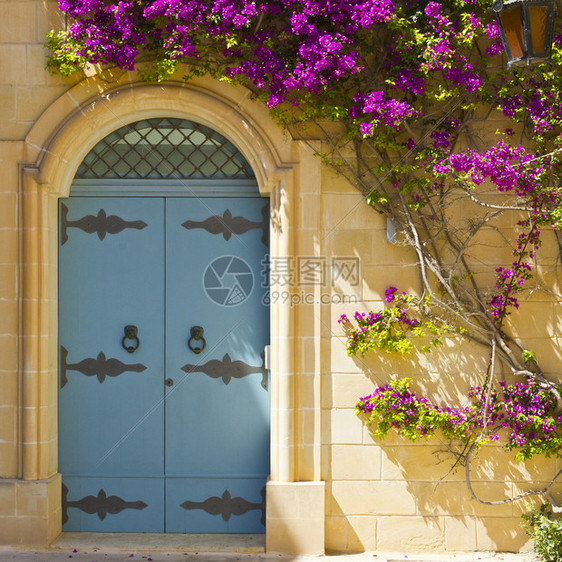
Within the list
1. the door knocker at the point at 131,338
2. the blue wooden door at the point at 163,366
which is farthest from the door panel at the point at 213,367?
the door knocker at the point at 131,338

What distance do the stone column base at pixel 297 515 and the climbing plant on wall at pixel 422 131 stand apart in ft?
2.11

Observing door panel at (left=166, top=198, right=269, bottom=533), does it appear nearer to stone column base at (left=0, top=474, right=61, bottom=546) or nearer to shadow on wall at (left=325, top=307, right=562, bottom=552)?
shadow on wall at (left=325, top=307, right=562, bottom=552)

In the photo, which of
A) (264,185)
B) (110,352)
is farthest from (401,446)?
(110,352)

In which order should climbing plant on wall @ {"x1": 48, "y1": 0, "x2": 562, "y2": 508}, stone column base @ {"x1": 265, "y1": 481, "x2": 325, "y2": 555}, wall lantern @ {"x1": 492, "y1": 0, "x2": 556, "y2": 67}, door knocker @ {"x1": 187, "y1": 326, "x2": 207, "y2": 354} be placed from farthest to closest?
door knocker @ {"x1": 187, "y1": 326, "x2": 207, "y2": 354} < stone column base @ {"x1": 265, "y1": 481, "x2": 325, "y2": 555} < climbing plant on wall @ {"x1": 48, "y1": 0, "x2": 562, "y2": 508} < wall lantern @ {"x1": 492, "y1": 0, "x2": 556, "y2": 67}

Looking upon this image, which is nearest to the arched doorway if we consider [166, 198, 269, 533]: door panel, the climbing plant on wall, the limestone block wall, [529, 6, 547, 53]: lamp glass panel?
[166, 198, 269, 533]: door panel

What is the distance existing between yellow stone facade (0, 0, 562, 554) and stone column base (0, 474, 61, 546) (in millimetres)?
57

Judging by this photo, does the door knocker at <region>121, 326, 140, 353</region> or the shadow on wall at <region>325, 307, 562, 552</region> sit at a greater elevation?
the door knocker at <region>121, 326, 140, 353</region>

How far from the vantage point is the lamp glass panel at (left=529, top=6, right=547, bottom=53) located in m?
3.34

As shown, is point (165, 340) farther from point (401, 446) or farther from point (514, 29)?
point (514, 29)

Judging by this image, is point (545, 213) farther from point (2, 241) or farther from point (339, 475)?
point (2, 241)

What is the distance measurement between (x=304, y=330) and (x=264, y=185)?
101 cm

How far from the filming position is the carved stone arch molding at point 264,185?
4.34 meters

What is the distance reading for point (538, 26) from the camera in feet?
11.1

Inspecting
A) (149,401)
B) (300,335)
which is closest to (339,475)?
(300,335)
